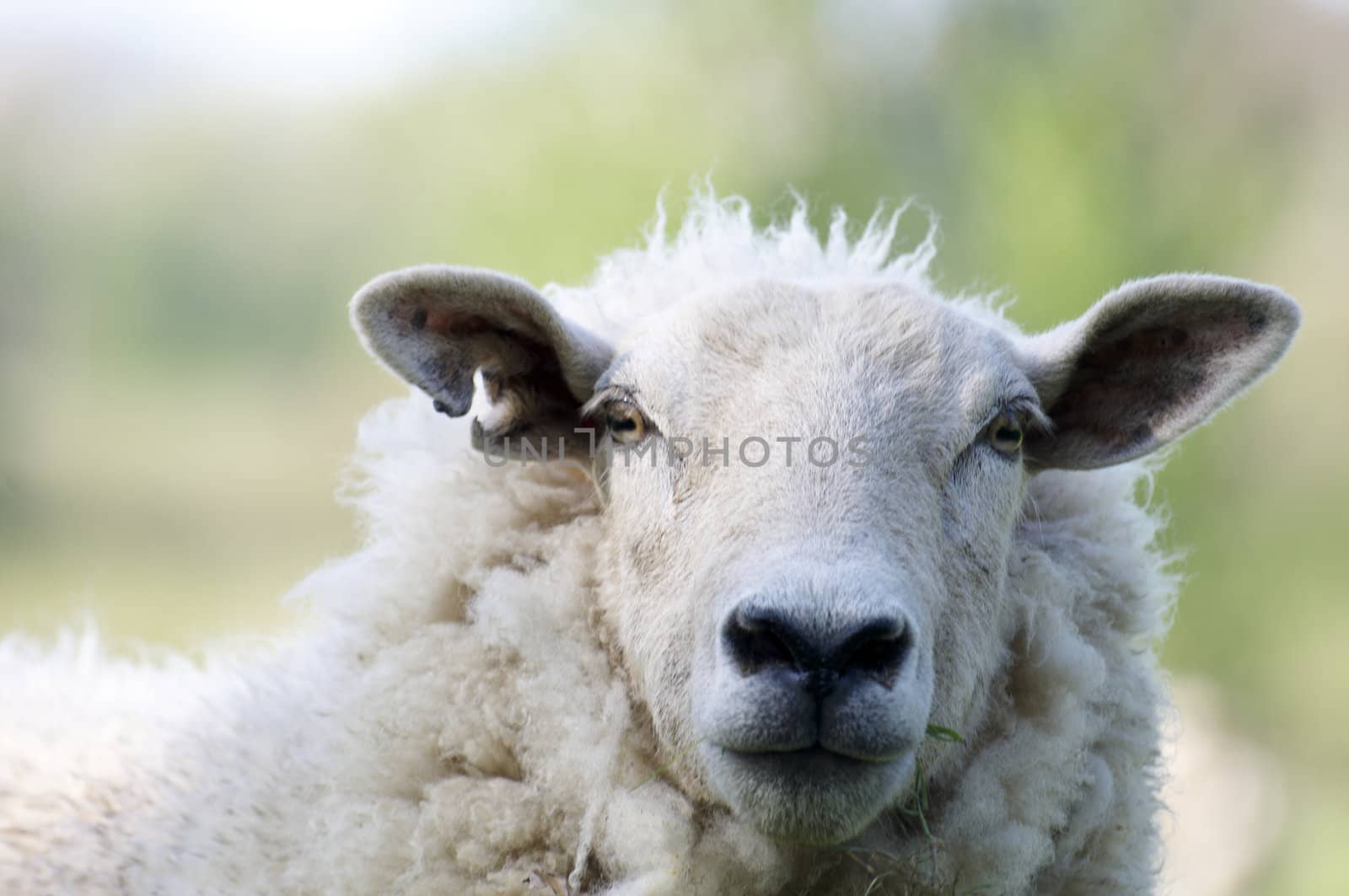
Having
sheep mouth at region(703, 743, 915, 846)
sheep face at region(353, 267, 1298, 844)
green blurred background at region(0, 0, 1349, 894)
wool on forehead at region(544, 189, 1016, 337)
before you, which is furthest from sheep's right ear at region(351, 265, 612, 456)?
green blurred background at region(0, 0, 1349, 894)

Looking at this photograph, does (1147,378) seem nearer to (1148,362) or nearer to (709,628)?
(1148,362)

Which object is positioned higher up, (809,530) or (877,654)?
(809,530)

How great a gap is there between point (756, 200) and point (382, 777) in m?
11.2

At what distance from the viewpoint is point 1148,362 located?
2924 mm

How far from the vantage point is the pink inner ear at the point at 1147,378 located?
283 cm

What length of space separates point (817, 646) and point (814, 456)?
480 mm

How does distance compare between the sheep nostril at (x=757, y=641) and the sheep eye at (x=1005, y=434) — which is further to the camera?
the sheep eye at (x=1005, y=434)

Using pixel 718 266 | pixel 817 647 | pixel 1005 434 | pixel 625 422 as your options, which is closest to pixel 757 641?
pixel 817 647

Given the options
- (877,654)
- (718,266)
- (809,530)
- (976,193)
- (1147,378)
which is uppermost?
(976,193)

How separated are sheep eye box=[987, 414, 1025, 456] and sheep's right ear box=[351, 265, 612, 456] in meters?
0.86

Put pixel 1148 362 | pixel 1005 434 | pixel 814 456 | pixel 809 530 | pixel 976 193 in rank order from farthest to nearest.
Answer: pixel 976 193, pixel 1148 362, pixel 1005 434, pixel 814 456, pixel 809 530

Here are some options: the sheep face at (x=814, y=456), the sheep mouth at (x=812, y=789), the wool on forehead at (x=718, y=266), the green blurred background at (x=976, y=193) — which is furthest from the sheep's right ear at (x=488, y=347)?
the green blurred background at (x=976, y=193)

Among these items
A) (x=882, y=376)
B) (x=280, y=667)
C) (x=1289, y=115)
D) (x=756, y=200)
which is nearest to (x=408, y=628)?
(x=280, y=667)

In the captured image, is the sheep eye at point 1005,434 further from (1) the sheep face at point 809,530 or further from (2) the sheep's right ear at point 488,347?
(2) the sheep's right ear at point 488,347
